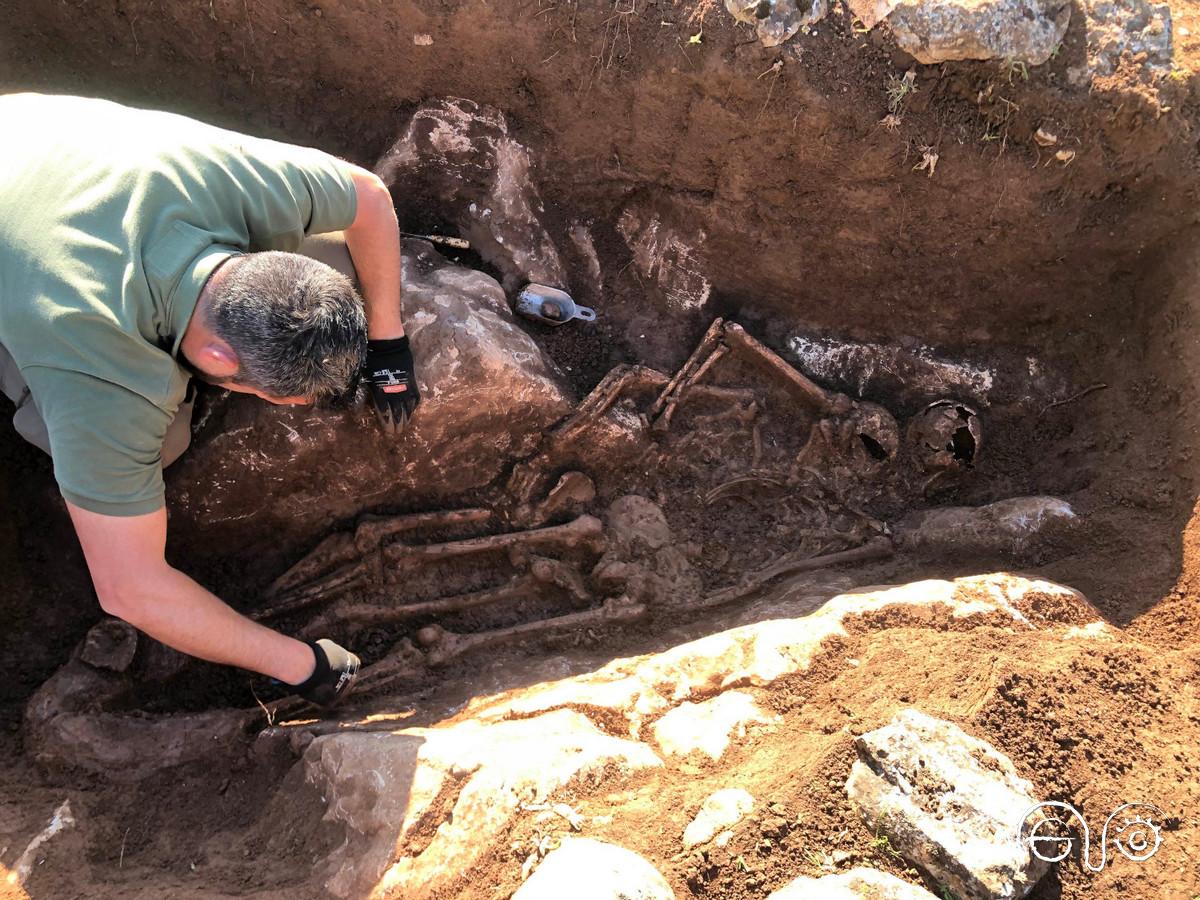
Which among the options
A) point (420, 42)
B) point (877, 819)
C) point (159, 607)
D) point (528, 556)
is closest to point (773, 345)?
point (528, 556)

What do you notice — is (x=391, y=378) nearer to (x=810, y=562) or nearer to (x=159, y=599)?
(x=159, y=599)

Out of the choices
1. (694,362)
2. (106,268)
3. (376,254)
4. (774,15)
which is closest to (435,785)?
(106,268)

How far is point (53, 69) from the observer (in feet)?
13.8

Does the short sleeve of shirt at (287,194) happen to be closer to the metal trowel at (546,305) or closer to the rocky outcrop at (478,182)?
the rocky outcrop at (478,182)

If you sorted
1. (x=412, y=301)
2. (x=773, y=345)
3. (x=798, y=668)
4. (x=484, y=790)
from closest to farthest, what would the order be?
(x=484, y=790) < (x=798, y=668) < (x=412, y=301) < (x=773, y=345)

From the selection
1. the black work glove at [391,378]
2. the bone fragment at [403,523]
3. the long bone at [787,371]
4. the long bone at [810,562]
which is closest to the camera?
the black work glove at [391,378]

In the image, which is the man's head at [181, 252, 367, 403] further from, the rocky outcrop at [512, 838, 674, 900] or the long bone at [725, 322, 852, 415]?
the long bone at [725, 322, 852, 415]

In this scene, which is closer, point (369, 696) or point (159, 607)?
point (159, 607)

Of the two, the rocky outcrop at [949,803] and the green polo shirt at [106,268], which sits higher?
the green polo shirt at [106,268]

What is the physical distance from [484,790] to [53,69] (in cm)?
422

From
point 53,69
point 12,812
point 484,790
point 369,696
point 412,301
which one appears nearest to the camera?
point 484,790

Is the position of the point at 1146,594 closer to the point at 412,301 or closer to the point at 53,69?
the point at 412,301

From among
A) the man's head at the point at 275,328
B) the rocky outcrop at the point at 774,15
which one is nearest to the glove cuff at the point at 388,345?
the man's head at the point at 275,328

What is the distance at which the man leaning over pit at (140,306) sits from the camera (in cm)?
257
